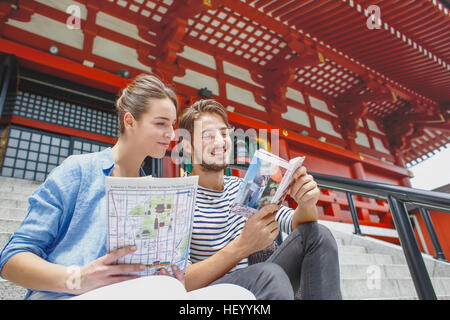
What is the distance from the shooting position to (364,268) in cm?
276

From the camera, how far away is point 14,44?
149 inches

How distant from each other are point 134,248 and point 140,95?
67cm

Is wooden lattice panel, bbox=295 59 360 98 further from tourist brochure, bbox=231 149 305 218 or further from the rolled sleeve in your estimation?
the rolled sleeve

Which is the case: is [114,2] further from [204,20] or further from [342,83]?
[342,83]

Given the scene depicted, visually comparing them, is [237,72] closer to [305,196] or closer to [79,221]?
[305,196]

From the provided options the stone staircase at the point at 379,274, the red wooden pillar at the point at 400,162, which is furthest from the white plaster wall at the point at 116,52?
the red wooden pillar at the point at 400,162

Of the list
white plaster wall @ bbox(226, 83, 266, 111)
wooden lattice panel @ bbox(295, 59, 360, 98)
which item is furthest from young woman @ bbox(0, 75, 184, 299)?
wooden lattice panel @ bbox(295, 59, 360, 98)

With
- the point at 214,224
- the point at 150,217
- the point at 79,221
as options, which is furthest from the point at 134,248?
the point at 214,224

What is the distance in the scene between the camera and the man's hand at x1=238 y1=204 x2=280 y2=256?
1152 millimetres

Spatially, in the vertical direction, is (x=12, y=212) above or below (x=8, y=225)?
above

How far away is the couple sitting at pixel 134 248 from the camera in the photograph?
0.82m

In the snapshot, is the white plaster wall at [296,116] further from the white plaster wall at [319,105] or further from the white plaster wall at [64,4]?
the white plaster wall at [64,4]

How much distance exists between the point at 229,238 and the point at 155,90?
75 cm

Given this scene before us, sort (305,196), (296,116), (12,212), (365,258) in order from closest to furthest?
(305,196), (12,212), (365,258), (296,116)
